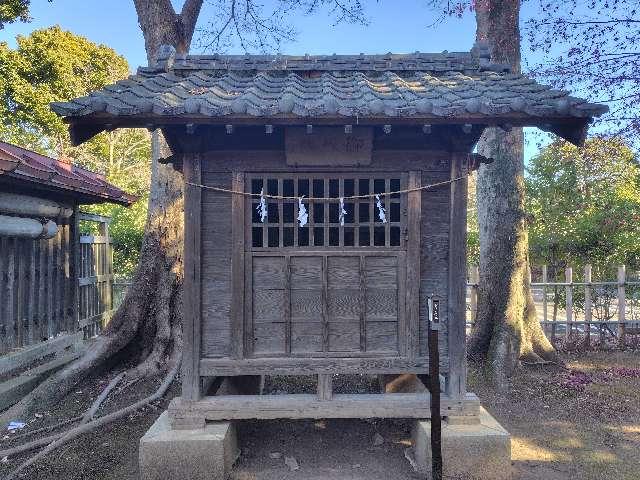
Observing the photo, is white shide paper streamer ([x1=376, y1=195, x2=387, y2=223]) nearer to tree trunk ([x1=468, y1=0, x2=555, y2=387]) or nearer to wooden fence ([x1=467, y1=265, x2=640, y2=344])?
tree trunk ([x1=468, y1=0, x2=555, y2=387])

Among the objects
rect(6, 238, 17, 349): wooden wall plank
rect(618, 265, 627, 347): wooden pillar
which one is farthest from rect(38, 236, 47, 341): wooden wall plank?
rect(618, 265, 627, 347): wooden pillar

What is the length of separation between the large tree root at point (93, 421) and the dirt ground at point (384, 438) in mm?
99

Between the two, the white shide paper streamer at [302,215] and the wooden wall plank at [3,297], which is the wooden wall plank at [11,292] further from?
the white shide paper streamer at [302,215]

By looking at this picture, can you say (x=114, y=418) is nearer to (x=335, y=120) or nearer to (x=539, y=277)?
(x=335, y=120)

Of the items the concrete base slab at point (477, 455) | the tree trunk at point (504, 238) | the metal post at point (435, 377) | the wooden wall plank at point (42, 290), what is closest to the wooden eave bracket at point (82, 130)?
the metal post at point (435, 377)

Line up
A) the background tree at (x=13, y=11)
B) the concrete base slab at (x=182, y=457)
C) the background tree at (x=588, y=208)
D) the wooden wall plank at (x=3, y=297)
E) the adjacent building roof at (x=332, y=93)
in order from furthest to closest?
the background tree at (x=13, y=11)
the background tree at (x=588, y=208)
the wooden wall plank at (x=3, y=297)
the concrete base slab at (x=182, y=457)
the adjacent building roof at (x=332, y=93)

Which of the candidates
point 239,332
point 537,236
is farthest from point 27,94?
point 537,236

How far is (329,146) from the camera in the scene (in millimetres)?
4625

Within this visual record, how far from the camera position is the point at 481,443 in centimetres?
442

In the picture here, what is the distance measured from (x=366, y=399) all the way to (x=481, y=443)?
118 centimetres

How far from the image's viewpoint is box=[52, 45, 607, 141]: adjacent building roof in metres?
3.91

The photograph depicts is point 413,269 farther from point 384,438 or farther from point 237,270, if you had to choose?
point 384,438

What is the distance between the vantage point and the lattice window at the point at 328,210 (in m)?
4.74

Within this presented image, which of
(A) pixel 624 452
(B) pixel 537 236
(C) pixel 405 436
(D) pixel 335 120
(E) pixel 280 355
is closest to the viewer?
(D) pixel 335 120
